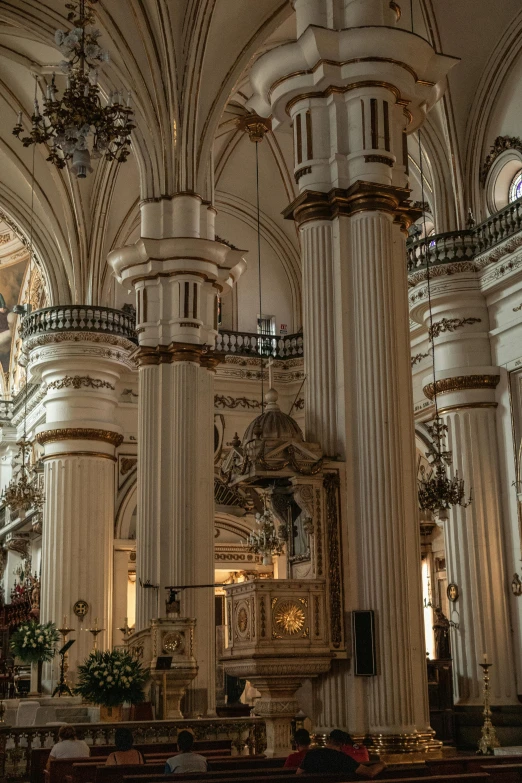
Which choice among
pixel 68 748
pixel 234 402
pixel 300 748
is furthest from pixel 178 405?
pixel 300 748

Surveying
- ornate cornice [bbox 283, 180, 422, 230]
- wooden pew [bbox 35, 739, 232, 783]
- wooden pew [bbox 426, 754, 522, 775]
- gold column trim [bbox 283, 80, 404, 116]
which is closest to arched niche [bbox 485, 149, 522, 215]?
gold column trim [bbox 283, 80, 404, 116]

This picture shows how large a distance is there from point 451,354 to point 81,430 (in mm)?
7507

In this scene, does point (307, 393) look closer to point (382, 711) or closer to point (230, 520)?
point (382, 711)

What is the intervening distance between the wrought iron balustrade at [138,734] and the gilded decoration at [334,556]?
382 centimetres

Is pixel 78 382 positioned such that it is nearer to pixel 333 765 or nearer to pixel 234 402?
pixel 234 402

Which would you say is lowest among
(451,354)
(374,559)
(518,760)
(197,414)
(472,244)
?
(518,760)

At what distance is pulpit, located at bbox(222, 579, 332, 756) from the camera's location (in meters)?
9.16

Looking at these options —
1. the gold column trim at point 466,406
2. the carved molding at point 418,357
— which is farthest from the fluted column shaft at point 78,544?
the gold column trim at point 466,406

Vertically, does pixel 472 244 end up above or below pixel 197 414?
above

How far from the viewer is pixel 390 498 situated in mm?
9727

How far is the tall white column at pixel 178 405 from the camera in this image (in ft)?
51.8

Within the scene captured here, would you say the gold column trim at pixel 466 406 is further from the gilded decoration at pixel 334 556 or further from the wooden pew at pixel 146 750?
the gilded decoration at pixel 334 556

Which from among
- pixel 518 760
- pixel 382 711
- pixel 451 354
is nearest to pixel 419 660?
pixel 382 711

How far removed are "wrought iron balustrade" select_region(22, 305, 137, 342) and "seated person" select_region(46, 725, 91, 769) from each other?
469 inches
